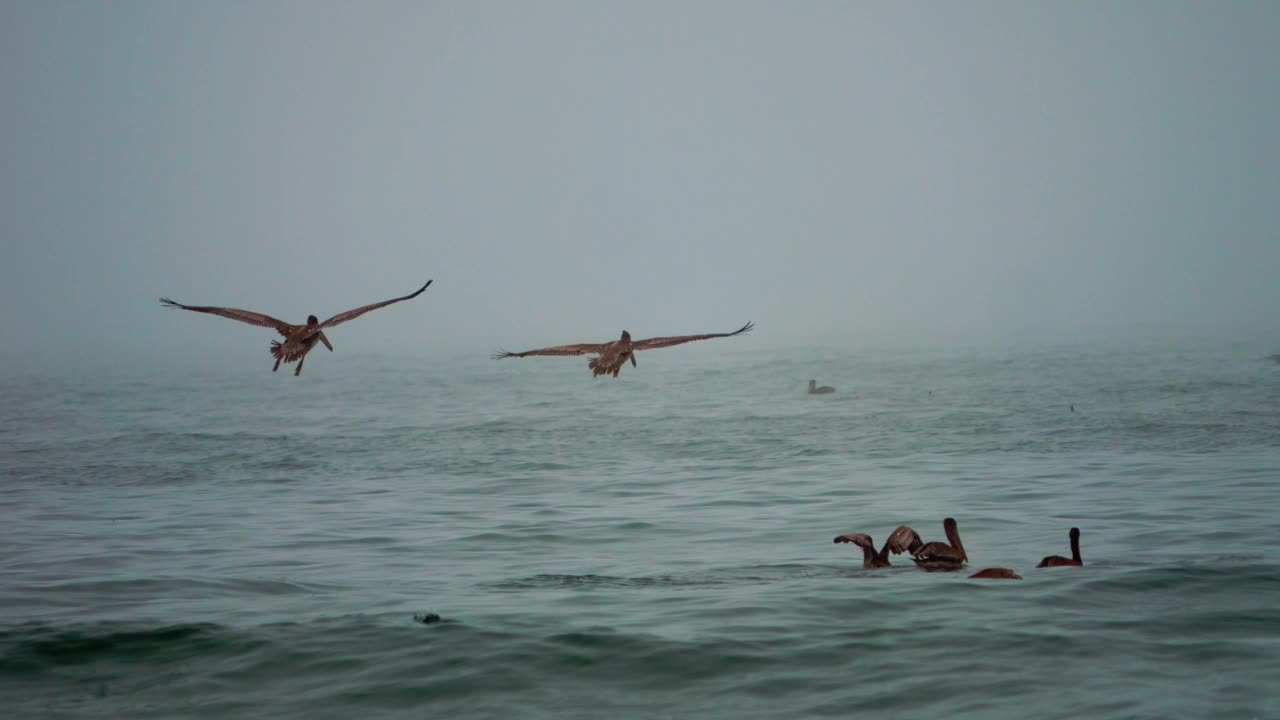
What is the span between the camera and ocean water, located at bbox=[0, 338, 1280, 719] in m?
13.0

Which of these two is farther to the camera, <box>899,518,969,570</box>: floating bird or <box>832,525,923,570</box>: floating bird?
<box>899,518,969,570</box>: floating bird

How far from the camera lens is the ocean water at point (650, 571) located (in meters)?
13.0

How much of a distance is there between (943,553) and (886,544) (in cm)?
84

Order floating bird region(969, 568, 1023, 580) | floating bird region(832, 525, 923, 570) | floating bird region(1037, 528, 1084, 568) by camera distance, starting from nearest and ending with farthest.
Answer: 1. floating bird region(969, 568, 1023, 580)
2. floating bird region(832, 525, 923, 570)
3. floating bird region(1037, 528, 1084, 568)

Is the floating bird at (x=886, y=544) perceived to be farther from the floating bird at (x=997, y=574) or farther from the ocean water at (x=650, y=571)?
the floating bird at (x=997, y=574)

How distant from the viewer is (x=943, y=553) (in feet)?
57.1

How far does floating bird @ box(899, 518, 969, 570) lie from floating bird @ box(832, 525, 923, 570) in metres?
0.13

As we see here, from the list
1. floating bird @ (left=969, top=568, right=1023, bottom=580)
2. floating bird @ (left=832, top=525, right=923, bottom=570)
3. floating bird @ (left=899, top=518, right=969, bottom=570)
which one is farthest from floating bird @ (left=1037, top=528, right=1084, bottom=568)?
floating bird @ (left=832, top=525, right=923, bottom=570)

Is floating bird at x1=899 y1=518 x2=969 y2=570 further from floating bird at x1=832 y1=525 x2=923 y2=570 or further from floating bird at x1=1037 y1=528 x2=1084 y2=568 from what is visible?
floating bird at x1=1037 y1=528 x2=1084 y2=568

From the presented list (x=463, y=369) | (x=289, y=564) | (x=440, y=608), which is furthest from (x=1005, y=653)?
(x=463, y=369)

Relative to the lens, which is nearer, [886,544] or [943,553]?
[886,544]

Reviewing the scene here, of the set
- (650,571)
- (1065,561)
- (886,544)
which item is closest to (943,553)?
(886,544)

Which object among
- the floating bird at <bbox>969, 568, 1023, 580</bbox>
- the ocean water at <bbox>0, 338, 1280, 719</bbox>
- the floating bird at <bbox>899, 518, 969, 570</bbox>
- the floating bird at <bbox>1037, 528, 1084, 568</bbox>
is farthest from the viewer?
the floating bird at <bbox>899, 518, 969, 570</bbox>

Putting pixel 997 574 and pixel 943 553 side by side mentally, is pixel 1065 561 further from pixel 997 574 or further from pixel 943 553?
pixel 943 553
